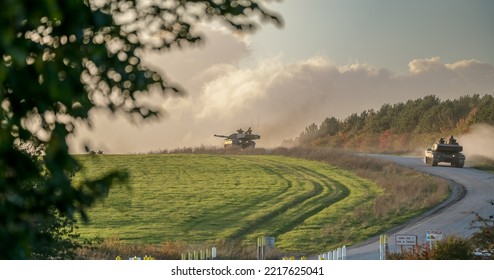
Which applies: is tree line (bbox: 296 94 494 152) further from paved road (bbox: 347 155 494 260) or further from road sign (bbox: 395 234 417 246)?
road sign (bbox: 395 234 417 246)

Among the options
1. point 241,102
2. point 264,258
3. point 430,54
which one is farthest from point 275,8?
point 264,258

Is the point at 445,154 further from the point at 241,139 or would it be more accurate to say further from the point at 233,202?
the point at 233,202

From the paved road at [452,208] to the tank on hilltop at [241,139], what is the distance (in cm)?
109

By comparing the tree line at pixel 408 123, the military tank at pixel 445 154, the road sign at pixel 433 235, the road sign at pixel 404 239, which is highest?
the tree line at pixel 408 123

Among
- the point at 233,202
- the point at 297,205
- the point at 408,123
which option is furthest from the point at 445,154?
the point at 233,202

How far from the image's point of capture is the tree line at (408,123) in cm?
762

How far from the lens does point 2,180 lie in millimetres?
2068

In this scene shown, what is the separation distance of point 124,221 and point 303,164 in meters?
1.61

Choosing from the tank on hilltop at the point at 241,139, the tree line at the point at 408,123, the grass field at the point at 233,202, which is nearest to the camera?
the grass field at the point at 233,202

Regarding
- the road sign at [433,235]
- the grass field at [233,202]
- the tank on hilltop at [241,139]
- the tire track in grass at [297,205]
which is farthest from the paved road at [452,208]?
the tank on hilltop at [241,139]

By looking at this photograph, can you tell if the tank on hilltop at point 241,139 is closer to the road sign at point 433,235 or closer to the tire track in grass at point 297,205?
the tire track in grass at point 297,205

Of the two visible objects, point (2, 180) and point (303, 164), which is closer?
point (2, 180)
